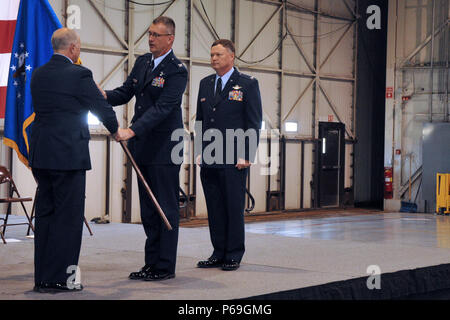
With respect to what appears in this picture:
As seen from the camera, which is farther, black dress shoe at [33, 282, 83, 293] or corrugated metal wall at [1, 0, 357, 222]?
corrugated metal wall at [1, 0, 357, 222]

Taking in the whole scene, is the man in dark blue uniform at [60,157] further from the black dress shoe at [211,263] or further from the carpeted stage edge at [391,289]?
the black dress shoe at [211,263]

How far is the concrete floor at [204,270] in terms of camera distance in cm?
390

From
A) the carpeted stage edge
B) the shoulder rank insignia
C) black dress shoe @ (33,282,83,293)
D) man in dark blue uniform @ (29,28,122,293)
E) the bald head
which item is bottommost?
the carpeted stage edge

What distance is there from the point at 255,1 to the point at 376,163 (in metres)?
5.87

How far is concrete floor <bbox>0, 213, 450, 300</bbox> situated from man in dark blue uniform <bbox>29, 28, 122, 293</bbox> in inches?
8.2

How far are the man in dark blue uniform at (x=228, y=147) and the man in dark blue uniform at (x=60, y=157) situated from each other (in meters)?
1.13

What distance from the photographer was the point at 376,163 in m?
18.3

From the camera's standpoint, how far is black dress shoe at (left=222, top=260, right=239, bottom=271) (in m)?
4.68

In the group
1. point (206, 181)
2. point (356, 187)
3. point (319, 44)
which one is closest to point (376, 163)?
point (356, 187)

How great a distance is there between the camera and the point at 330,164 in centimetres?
1691

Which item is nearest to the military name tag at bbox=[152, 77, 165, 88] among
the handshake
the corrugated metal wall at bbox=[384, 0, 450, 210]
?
the handshake

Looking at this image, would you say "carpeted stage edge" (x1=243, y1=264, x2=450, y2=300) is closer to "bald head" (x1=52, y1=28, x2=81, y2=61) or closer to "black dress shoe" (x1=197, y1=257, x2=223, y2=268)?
"black dress shoe" (x1=197, y1=257, x2=223, y2=268)

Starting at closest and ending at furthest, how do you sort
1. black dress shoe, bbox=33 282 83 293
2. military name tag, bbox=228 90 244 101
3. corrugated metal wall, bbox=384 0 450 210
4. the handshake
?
black dress shoe, bbox=33 282 83 293 → the handshake → military name tag, bbox=228 90 244 101 → corrugated metal wall, bbox=384 0 450 210
